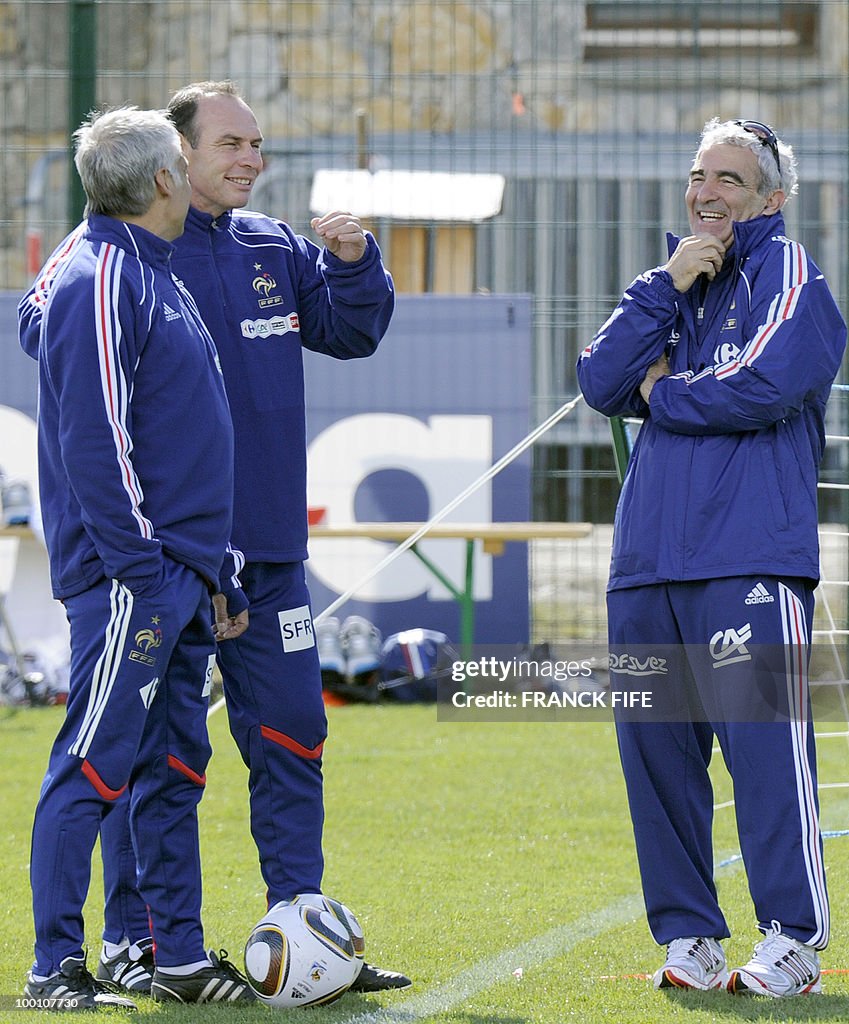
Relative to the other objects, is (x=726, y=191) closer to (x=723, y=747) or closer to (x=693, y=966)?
(x=723, y=747)

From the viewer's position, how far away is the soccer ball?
133 inches

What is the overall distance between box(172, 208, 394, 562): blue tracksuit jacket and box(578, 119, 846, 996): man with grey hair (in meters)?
0.57

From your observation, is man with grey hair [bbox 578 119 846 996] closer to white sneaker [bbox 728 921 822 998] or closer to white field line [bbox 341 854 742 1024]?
white sneaker [bbox 728 921 822 998]

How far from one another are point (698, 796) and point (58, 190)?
24.2ft

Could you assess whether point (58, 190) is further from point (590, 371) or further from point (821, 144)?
point (590, 371)

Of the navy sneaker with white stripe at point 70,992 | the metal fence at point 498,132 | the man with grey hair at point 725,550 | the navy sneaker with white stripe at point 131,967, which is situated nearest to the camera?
the navy sneaker with white stripe at point 70,992

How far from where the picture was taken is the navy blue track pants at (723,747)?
3.38 meters

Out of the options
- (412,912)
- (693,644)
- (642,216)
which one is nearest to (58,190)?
(642,216)

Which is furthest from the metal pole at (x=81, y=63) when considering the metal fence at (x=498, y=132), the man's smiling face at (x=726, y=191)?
the man's smiling face at (x=726, y=191)

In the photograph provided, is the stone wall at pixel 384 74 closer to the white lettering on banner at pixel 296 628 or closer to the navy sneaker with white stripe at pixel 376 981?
the white lettering on banner at pixel 296 628

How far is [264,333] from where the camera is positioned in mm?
3729

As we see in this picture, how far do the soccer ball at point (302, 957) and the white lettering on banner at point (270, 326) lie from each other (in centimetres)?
125

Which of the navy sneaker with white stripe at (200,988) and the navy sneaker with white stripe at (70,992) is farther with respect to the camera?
the navy sneaker with white stripe at (200,988)

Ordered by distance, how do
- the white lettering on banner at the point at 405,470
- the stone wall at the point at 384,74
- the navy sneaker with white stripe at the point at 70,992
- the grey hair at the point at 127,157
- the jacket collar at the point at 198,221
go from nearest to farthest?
the navy sneaker with white stripe at the point at 70,992
the grey hair at the point at 127,157
the jacket collar at the point at 198,221
the white lettering on banner at the point at 405,470
the stone wall at the point at 384,74
